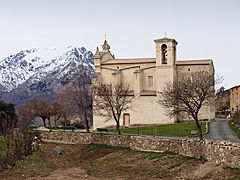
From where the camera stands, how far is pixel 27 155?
3228 centimetres

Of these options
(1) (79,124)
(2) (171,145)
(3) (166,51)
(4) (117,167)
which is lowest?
(4) (117,167)

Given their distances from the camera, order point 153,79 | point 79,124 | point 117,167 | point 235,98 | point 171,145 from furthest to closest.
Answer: point 235,98
point 79,124
point 153,79
point 171,145
point 117,167

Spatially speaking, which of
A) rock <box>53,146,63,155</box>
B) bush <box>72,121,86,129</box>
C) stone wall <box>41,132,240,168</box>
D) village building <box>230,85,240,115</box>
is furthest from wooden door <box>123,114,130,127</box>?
village building <box>230,85,240,115</box>

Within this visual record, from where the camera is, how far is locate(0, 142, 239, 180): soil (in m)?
21.9

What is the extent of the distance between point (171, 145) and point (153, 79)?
23.3m

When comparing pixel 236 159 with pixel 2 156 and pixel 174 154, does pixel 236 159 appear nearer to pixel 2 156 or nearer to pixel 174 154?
pixel 174 154

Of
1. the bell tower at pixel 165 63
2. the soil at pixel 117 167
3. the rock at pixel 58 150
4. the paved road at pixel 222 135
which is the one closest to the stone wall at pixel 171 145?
the soil at pixel 117 167

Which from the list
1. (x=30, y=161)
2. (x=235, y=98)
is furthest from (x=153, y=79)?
(x=30, y=161)

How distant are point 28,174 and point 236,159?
47.8 feet

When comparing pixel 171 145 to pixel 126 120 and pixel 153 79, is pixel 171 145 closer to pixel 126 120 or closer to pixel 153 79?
pixel 126 120

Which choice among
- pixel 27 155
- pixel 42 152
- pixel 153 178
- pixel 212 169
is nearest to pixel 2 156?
pixel 27 155

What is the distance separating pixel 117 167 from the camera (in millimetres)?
27156

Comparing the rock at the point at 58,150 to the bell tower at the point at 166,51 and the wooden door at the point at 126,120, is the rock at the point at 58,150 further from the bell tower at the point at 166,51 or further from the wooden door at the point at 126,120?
the bell tower at the point at 166,51

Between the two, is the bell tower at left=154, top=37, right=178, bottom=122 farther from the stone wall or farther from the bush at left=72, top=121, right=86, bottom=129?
A: the stone wall
